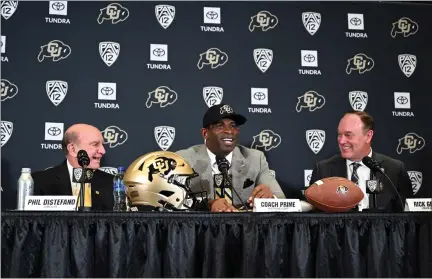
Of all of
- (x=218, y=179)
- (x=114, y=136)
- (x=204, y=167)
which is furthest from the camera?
(x=114, y=136)

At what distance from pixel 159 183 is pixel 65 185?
1349 millimetres

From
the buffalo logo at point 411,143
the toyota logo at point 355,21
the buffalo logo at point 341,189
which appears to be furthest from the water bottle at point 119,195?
the toyota logo at point 355,21

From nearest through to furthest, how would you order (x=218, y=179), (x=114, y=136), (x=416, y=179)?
(x=218, y=179) → (x=114, y=136) → (x=416, y=179)

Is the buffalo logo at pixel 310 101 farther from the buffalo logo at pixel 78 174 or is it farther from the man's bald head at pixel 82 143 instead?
the buffalo logo at pixel 78 174

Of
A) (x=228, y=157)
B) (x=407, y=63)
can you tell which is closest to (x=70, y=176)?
(x=228, y=157)

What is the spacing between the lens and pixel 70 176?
4230 mm

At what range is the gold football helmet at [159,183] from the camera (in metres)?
3.07

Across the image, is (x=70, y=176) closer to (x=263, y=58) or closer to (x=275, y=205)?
(x=275, y=205)

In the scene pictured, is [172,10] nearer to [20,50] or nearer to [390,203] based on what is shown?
[20,50]

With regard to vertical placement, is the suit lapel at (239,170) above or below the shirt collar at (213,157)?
below

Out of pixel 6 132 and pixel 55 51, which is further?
pixel 55 51

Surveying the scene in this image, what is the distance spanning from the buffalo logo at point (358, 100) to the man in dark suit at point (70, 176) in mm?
2308

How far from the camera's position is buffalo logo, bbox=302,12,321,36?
17.5ft

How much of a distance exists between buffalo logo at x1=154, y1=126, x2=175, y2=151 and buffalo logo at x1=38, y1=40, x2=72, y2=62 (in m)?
1.00
